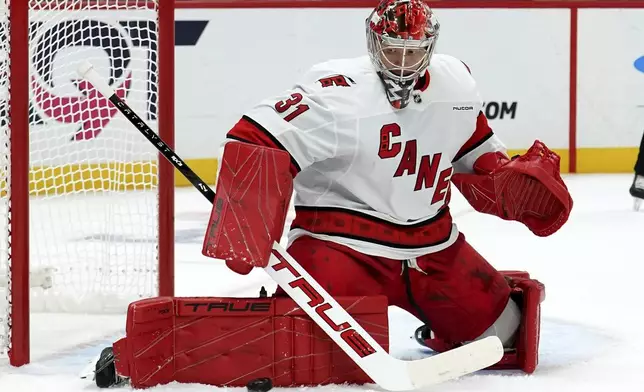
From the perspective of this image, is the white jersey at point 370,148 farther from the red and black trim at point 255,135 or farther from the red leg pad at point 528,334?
the red leg pad at point 528,334

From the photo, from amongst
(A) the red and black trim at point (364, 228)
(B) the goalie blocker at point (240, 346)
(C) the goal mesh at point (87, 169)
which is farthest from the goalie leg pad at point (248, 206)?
(C) the goal mesh at point (87, 169)

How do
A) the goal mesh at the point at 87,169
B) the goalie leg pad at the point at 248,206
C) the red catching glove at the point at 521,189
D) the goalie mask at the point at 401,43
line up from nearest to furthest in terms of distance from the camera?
the goalie leg pad at the point at 248,206 → the goalie mask at the point at 401,43 → the red catching glove at the point at 521,189 → the goal mesh at the point at 87,169

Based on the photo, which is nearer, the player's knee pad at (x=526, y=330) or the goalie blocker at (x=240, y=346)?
the goalie blocker at (x=240, y=346)

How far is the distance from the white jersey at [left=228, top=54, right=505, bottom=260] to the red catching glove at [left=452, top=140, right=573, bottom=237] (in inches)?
4.0

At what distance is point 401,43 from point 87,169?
1964 mm

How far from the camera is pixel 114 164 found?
158 inches

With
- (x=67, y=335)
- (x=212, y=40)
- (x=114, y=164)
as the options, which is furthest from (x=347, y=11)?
(x=67, y=335)

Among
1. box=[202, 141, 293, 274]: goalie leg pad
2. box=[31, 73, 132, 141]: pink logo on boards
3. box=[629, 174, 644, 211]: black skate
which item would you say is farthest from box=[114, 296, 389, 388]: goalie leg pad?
box=[629, 174, 644, 211]: black skate

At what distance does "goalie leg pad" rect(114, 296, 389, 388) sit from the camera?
222cm

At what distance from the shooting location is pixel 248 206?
2.18 metres

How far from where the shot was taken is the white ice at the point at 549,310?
90.5 inches

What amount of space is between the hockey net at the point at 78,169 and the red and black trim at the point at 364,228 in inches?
20.7

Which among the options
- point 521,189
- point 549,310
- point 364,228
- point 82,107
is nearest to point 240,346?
point 364,228

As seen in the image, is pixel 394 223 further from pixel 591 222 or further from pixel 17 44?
pixel 591 222
